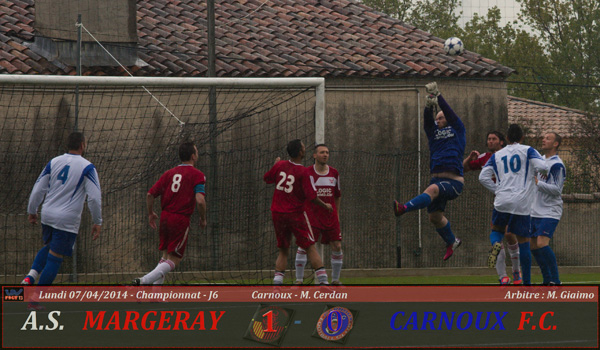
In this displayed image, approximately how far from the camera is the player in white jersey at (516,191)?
11.0m

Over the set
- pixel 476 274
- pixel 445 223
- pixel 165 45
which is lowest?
pixel 476 274

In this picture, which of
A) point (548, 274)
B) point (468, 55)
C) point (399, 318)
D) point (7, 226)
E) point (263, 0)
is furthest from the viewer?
point (263, 0)

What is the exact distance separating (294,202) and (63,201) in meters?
2.67

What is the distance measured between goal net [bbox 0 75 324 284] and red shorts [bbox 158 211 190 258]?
186 inches

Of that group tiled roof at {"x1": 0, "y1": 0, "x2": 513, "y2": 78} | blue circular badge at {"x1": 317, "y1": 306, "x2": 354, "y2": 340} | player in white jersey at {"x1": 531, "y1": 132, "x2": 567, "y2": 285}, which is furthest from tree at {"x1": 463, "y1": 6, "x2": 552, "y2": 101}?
blue circular badge at {"x1": 317, "y1": 306, "x2": 354, "y2": 340}

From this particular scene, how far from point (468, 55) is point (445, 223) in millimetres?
10417

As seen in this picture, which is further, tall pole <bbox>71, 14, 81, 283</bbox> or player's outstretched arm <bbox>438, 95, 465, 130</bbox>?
tall pole <bbox>71, 14, 81, 283</bbox>

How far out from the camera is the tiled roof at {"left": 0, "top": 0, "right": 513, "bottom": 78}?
1848 cm

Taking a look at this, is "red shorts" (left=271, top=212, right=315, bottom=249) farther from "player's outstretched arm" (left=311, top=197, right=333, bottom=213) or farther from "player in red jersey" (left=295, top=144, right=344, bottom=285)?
"player in red jersey" (left=295, top=144, right=344, bottom=285)

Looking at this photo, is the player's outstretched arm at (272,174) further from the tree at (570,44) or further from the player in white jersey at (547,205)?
the tree at (570,44)

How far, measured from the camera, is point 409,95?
19781 millimetres

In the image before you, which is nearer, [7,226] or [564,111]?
[7,226]

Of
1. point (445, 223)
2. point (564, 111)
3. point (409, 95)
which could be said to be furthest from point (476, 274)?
point (564, 111)

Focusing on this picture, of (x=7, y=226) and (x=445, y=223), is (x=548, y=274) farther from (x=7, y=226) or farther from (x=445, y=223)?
(x=7, y=226)
